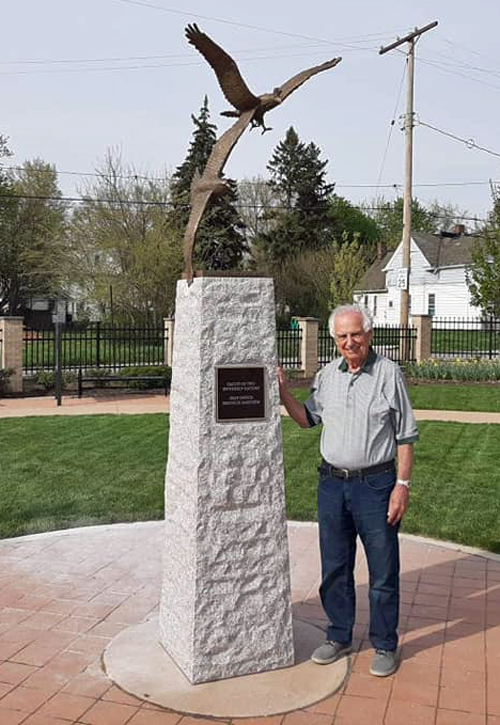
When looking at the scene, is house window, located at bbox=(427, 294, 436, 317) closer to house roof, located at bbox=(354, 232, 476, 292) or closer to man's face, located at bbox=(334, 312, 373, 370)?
house roof, located at bbox=(354, 232, 476, 292)

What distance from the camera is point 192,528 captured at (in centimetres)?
356

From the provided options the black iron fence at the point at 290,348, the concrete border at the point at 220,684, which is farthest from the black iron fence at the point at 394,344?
the concrete border at the point at 220,684

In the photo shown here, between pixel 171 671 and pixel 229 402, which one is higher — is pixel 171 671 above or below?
below

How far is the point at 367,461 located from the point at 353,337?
0.58 metres

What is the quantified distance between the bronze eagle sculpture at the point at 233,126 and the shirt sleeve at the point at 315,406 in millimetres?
817

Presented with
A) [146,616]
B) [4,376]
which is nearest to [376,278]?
[4,376]

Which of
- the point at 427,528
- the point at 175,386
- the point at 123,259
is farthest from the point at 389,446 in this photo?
the point at 123,259

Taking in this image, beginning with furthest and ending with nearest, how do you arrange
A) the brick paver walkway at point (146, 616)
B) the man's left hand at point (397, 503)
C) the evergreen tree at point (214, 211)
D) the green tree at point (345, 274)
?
the green tree at point (345, 274) → the evergreen tree at point (214, 211) → the man's left hand at point (397, 503) → the brick paver walkway at point (146, 616)

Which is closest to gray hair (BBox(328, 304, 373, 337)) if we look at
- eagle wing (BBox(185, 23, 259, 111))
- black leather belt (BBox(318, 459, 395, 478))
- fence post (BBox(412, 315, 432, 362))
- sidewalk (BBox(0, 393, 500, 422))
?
black leather belt (BBox(318, 459, 395, 478))

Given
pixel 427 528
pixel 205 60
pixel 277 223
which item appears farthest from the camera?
pixel 277 223

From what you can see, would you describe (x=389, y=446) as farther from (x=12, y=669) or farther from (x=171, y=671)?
(x=12, y=669)

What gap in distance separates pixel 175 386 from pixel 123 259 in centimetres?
2579

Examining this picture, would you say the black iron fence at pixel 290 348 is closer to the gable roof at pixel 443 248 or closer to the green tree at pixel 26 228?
the green tree at pixel 26 228

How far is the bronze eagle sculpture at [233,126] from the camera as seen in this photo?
11.9 ft
